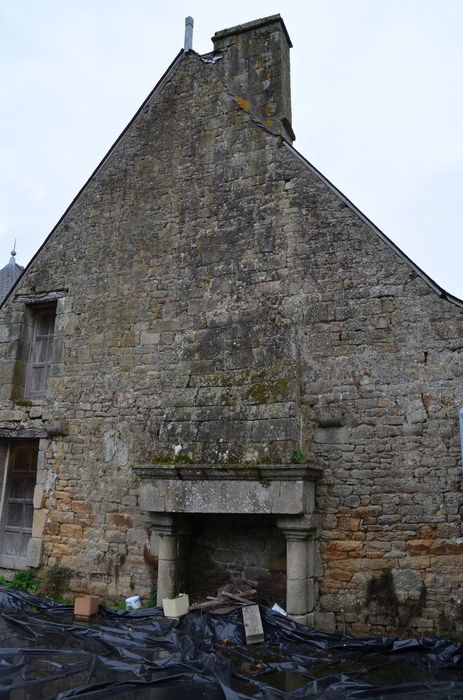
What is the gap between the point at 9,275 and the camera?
36.9ft

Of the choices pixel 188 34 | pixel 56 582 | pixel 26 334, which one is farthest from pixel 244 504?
pixel 188 34

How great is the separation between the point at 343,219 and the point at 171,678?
4493mm

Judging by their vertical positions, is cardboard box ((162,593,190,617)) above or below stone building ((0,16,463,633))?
below

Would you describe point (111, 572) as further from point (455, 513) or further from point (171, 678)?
point (455, 513)

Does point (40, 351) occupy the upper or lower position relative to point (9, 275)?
lower

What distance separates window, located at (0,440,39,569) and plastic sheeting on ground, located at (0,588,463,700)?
1837 mm

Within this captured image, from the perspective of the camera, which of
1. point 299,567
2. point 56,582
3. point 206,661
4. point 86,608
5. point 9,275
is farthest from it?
point 9,275

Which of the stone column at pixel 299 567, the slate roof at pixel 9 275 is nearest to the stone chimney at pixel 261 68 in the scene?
the stone column at pixel 299 567

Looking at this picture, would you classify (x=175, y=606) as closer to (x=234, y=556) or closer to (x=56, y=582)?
(x=234, y=556)

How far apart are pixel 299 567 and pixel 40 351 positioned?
15.4 feet

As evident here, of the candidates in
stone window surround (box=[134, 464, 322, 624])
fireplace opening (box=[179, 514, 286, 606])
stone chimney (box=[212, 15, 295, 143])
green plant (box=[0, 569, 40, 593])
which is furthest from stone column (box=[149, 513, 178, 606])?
→ stone chimney (box=[212, 15, 295, 143])

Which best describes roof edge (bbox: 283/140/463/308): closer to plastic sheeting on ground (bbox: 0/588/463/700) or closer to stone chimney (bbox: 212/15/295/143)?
stone chimney (bbox: 212/15/295/143)

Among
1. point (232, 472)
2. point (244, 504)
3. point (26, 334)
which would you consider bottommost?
point (244, 504)

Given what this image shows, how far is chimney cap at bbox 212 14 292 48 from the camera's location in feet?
23.5
